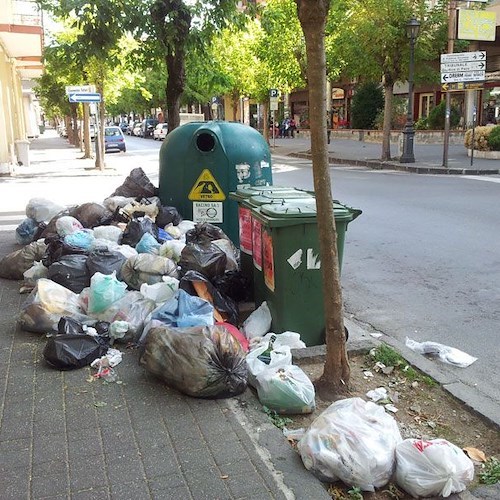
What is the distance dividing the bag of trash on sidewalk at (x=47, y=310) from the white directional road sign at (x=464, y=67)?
52.7 feet

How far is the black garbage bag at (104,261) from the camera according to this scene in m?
5.21

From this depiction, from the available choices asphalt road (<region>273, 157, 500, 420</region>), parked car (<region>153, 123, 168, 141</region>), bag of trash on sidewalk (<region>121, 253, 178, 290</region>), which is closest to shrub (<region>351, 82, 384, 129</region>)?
parked car (<region>153, 123, 168, 141</region>)

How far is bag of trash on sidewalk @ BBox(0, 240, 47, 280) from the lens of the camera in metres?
6.17

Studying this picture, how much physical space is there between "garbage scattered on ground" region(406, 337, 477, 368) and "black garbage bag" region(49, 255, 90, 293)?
274 cm

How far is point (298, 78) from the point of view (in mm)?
28625

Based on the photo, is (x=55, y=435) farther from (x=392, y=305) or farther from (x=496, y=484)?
(x=392, y=305)

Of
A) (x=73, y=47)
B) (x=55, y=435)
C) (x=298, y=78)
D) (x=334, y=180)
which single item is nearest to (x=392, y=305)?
(x=55, y=435)

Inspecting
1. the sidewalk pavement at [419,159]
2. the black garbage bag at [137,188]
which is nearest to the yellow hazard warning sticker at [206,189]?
the black garbage bag at [137,188]

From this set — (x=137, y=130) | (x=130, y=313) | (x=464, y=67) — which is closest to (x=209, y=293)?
(x=130, y=313)

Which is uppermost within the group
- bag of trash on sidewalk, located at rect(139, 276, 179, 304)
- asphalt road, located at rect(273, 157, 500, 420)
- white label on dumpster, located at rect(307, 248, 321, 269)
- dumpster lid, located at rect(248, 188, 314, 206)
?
dumpster lid, located at rect(248, 188, 314, 206)

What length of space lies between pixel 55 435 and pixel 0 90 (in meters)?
21.5

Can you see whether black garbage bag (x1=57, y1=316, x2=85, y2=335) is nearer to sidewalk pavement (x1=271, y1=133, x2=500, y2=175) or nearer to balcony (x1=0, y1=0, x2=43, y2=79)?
balcony (x1=0, y1=0, x2=43, y2=79)

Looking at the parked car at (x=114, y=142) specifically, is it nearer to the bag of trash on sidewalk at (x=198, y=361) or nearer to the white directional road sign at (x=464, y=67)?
the white directional road sign at (x=464, y=67)

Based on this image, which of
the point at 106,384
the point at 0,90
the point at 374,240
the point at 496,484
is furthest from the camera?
the point at 0,90
